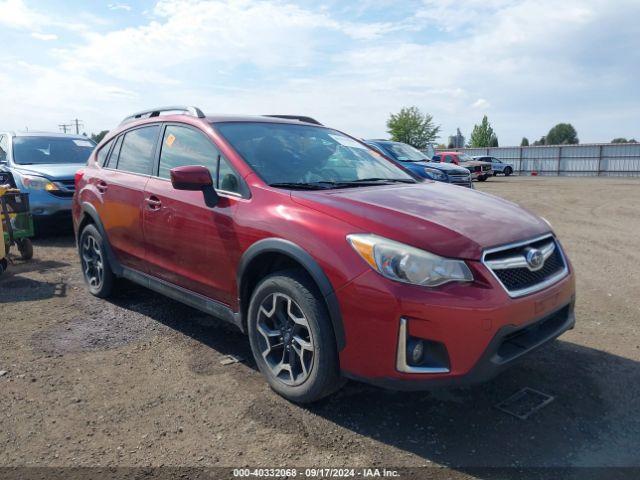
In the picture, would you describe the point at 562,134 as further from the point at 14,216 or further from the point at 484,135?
the point at 14,216

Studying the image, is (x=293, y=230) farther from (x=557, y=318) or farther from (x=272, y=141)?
(x=557, y=318)

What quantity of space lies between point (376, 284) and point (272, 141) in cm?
173

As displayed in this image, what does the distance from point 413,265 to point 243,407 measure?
1392 mm

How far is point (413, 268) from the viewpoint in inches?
104

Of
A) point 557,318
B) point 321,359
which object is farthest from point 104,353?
point 557,318

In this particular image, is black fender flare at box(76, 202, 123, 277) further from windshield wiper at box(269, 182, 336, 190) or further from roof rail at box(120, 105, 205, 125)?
windshield wiper at box(269, 182, 336, 190)

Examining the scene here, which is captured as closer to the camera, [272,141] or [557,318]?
[557,318]

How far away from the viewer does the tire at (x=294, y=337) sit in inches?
114

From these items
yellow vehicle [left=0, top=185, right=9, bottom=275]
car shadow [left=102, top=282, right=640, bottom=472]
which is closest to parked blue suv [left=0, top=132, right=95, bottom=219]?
yellow vehicle [left=0, top=185, right=9, bottom=275]

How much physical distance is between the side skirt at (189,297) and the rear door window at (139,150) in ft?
2.91

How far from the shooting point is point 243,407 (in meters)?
3.20

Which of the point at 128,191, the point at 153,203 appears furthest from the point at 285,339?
the point at 128,191

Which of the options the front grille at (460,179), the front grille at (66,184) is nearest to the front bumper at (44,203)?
the front grille at (66,184)

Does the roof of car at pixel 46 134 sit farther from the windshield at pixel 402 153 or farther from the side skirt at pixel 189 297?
the windshield at pixel 402 153
